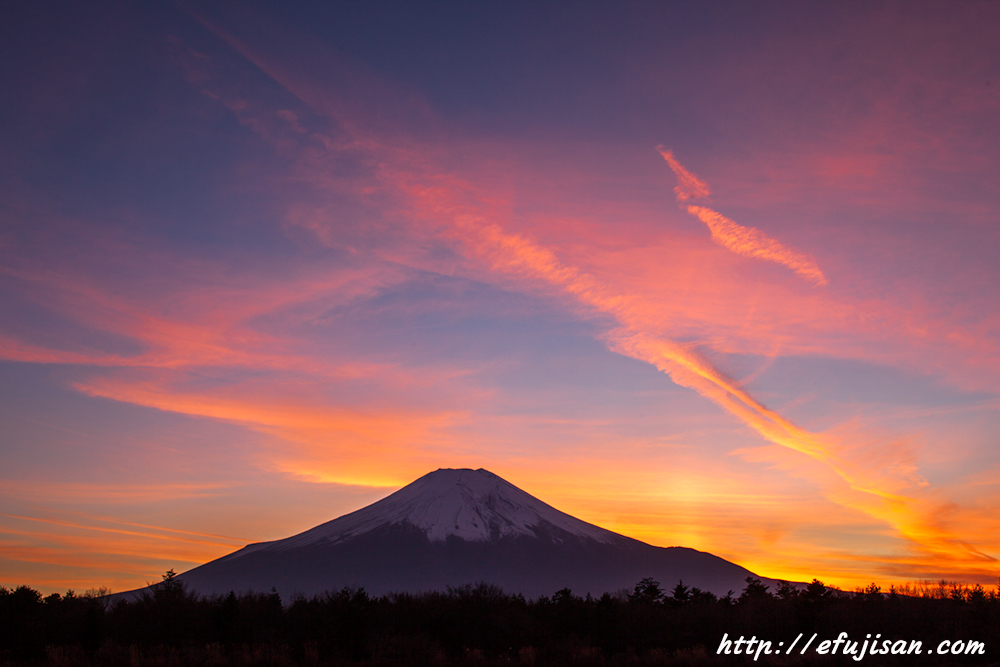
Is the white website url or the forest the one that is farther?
the white website url

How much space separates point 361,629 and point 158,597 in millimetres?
10750

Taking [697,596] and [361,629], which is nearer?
[361,629]

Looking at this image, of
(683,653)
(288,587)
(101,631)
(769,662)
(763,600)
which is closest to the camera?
(769,662)

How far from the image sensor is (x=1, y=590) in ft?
A: 108

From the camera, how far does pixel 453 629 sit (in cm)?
3594

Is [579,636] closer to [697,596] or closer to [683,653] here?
[683,653]

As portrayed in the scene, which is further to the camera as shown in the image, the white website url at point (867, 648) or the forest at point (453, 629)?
the white website url at point (867, 648)

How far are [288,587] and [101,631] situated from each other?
Answer: 174m

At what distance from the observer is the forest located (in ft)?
92.7

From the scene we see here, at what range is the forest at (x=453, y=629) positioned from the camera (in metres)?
28.2

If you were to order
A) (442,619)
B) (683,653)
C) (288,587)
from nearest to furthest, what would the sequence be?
(683,653)
(442,619)
(288,587)

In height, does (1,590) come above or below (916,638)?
above

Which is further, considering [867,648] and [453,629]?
[453,629]

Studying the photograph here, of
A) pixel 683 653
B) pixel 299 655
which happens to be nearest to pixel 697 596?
pixel 683 653
